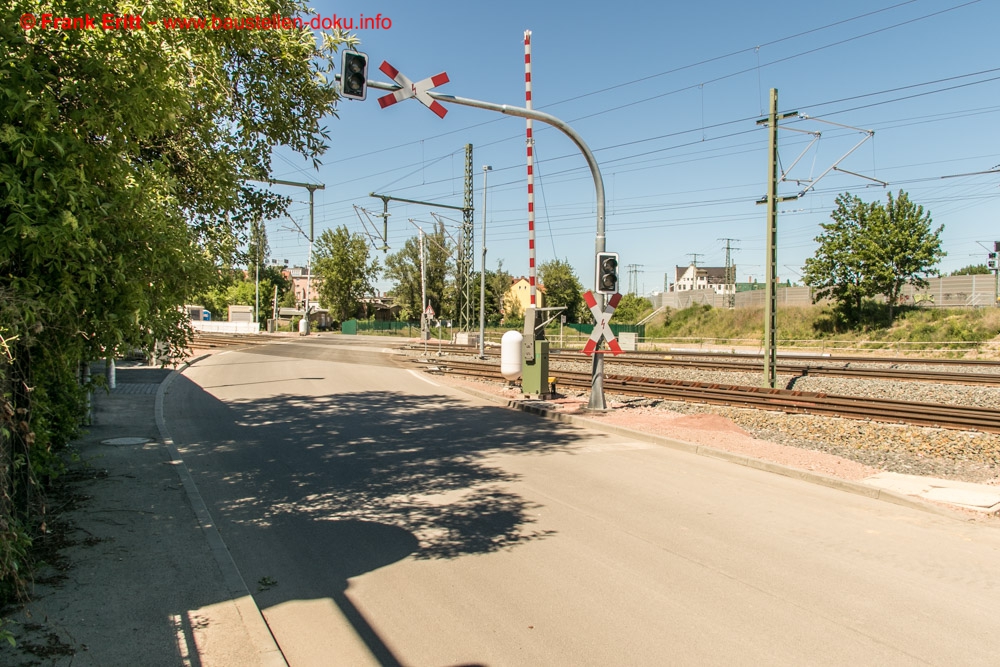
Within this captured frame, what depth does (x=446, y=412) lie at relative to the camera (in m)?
14.1

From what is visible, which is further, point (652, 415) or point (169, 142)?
point (652, 415)

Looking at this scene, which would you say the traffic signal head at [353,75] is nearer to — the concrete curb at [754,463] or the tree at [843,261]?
the concrete curb at [754,463]

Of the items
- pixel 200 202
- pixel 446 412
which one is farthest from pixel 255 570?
pixel 446 412

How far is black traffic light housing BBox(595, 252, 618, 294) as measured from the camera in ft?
44.7

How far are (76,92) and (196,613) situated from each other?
137 inches

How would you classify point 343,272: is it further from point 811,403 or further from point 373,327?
point 811,403

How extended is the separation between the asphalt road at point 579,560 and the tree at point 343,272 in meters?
68.9

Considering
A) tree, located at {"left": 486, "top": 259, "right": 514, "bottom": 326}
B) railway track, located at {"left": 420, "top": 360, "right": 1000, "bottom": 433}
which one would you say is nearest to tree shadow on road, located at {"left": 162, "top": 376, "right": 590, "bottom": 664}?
railway track, located at {"left": 420, "top": 360, "right": 1000, "bottom": 433}

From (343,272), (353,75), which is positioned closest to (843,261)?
(353,75)

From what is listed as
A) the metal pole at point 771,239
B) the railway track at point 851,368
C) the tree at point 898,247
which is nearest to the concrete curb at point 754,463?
the metal pole at point 771,239

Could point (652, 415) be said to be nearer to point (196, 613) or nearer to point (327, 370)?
point (196, 613)

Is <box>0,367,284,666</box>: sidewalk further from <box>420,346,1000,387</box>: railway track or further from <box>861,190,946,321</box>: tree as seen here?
<box>861,190,946,321</box>: tree

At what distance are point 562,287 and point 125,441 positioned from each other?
8089 centimetres

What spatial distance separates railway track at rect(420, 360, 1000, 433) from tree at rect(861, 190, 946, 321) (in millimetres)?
29869
